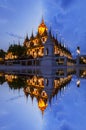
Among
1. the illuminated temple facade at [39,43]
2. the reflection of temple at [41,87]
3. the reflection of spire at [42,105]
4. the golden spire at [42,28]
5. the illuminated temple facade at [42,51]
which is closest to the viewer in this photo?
the reflection of spire at [42,105]

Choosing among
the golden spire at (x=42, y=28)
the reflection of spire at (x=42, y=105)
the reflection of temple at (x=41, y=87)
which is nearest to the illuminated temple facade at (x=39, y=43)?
the golden spire at (x=42, y=28)

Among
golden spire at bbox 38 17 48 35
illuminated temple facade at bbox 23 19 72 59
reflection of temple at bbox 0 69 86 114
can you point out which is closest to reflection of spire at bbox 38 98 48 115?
reflection of temple at bbox 0 69 86 114

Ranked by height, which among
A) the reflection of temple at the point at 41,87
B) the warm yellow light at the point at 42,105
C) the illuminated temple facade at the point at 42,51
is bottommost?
the warm yellow light at the point at 42,105

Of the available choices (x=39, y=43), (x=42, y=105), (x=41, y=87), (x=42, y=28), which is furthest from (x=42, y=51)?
(x=42, y=105)

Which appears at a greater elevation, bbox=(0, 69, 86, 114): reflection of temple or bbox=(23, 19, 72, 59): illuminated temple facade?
bbox=(23, 19, 72, 59): illuminated temple facade

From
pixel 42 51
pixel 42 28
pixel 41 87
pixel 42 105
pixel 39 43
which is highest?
pixel 42 28

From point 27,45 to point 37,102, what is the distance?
10848cm

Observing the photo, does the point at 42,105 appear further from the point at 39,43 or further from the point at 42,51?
the point at 39,43

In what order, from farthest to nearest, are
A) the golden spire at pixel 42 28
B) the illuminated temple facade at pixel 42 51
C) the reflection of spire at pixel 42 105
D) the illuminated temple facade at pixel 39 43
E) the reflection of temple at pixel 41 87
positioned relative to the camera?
1. the golden spire at pixel 42 28
2. the illuminated temple facade at pixel 39 43
3. the illuminated temple facade at pixel 42 51
4. the reflection of temple at pixel 41 87
5. the reflection of spire at pixel 42 105

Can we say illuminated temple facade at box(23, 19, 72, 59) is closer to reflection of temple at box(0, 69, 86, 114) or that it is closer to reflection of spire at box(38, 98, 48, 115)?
reflection of temple at box(0, 69, 86, 114)

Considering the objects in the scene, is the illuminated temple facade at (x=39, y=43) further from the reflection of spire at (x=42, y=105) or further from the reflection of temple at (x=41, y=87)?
the reflection of spire at (x=42, y=105)

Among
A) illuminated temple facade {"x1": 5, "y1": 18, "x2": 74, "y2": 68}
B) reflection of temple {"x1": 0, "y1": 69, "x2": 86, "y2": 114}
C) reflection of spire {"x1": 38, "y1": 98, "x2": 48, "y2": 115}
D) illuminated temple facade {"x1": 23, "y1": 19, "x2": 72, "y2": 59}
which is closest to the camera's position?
reflection of spire {"x1": 38, "y1": 98, "x2": 48, "y2": 115}

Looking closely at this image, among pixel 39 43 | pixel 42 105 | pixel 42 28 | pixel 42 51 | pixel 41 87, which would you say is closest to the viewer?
pixel 42 105

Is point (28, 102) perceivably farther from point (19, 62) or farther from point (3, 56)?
point (3, 56)
